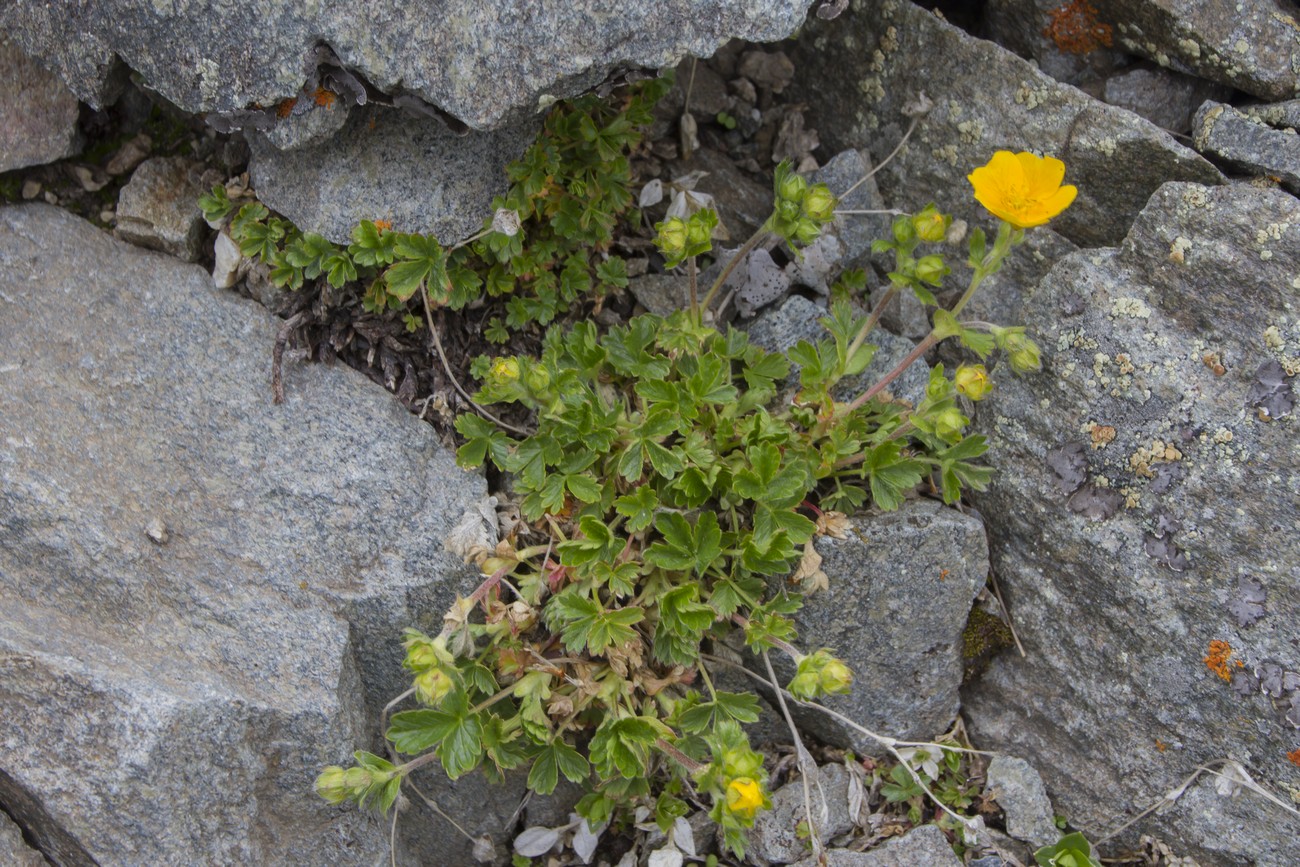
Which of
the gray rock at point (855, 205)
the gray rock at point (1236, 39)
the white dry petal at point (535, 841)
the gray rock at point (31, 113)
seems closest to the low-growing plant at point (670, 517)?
the white dry petal at point (535, 841)

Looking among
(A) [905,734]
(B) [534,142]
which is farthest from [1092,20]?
(A) [905,734]

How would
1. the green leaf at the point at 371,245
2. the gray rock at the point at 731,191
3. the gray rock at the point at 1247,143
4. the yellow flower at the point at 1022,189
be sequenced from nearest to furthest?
the yellow flower at the point at 1022,189, the gray rock at the point at 1247,143, the green leaf at the point at 371,245, the gray rock at the point at 731,191

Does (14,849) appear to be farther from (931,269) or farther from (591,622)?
(931,269)

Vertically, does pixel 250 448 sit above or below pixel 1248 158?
below

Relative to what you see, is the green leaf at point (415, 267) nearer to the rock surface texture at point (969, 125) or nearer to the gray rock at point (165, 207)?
the gray rock at point (165, 207)

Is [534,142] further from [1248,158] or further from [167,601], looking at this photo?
[1248,158]

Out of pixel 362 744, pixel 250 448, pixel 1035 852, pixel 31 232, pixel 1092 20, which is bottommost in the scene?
pixel 1035 852

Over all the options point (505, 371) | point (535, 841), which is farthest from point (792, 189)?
point (535, 841)
